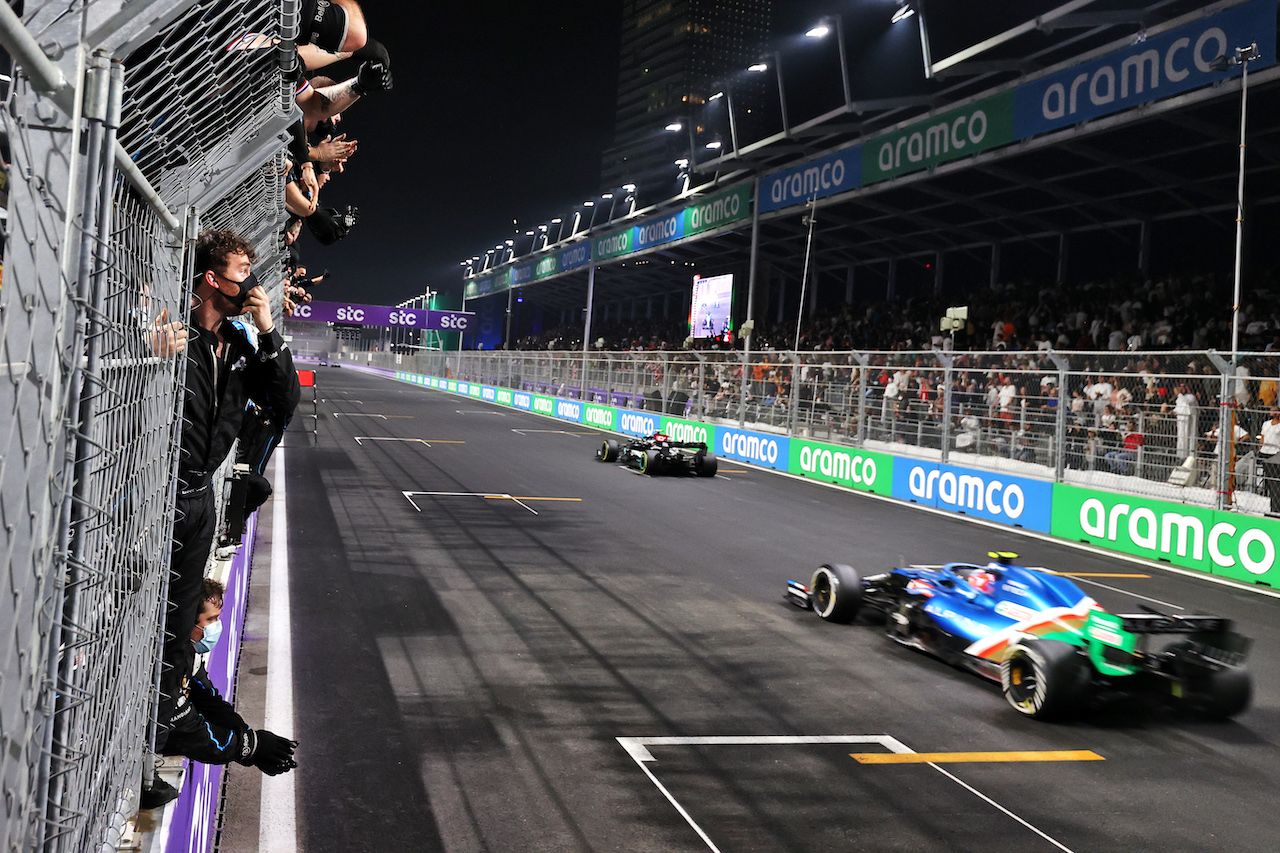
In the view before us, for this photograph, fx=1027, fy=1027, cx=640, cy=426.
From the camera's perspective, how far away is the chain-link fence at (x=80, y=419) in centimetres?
140

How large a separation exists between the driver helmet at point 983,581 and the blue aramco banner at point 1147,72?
10.2 metres

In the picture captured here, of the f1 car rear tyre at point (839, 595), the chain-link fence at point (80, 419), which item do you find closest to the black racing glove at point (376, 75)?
the chain-link fence at point (80, 419)

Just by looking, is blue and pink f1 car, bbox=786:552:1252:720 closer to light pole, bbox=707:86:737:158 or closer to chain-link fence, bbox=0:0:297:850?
chain-link fence, bbox=0:0:297:850

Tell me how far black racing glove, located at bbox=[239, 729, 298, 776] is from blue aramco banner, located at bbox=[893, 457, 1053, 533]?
11496 millimetres

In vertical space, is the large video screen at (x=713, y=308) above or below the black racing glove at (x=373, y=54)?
above

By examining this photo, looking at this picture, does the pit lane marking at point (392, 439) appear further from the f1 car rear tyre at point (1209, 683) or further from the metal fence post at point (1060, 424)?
the f1 car rear tyre at point (1209, 683)

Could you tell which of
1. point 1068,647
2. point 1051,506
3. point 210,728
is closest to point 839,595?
point 1068,647

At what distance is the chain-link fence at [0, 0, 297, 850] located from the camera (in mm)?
1400

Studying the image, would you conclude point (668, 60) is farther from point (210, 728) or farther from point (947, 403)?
point (210, 728)

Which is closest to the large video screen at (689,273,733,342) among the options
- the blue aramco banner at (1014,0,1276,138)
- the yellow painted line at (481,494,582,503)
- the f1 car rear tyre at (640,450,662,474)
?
the blue aramco banner at (1014,0,1276,138)

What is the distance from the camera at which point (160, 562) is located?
9.35 feet

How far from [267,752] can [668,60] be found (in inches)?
3971

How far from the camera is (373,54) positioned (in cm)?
577

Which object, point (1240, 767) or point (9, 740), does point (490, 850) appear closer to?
point (9, 740)
